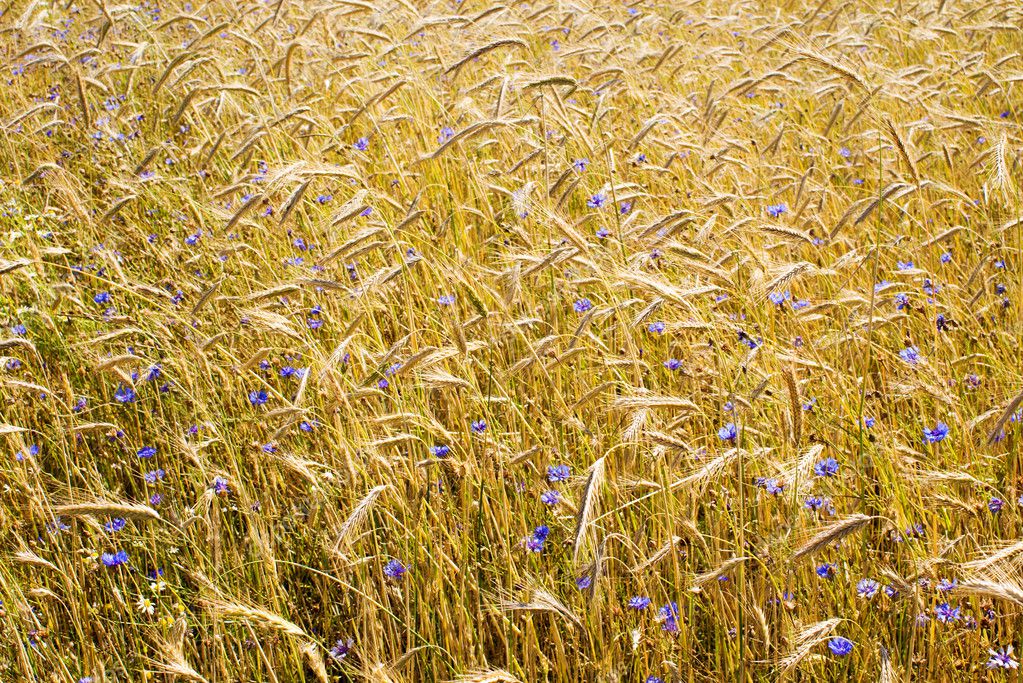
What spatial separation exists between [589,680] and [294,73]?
4.14m

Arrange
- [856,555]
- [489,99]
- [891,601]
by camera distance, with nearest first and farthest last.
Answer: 1. [891,601]
2. [856,555]
3. [489,99]

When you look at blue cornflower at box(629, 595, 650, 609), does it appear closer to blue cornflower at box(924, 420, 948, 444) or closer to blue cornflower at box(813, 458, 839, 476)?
blue cornflower at box(813, 458, 839, 476)

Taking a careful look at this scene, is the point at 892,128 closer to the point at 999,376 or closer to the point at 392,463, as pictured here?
the point at 999,376

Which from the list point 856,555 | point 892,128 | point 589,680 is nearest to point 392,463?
point 589,680

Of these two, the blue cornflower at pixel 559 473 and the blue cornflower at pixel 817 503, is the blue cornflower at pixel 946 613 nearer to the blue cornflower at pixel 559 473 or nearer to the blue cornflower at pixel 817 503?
the blue cornflower at pixel 817 503

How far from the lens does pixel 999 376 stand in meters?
2.25

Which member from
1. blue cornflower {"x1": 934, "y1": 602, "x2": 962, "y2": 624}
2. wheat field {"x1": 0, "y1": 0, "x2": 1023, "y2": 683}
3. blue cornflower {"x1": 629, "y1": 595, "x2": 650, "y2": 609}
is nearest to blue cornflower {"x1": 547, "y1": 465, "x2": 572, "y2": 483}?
wheat field {"x1": 0, "y1": 0, "x2": 1023, "y2": 683}

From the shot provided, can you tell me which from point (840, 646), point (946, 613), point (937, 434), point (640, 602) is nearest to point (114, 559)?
point (640, 602)

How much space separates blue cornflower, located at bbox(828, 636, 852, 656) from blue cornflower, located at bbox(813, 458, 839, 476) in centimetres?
40

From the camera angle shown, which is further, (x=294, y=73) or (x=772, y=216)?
(x=294, y=73)

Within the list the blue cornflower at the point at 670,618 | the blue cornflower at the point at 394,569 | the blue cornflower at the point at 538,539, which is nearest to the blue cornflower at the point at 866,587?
the blue cornflower at the point at 670,618

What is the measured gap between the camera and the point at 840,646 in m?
1.59

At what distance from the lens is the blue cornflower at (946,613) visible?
5.38 ft

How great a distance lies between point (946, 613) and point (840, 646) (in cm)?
25
